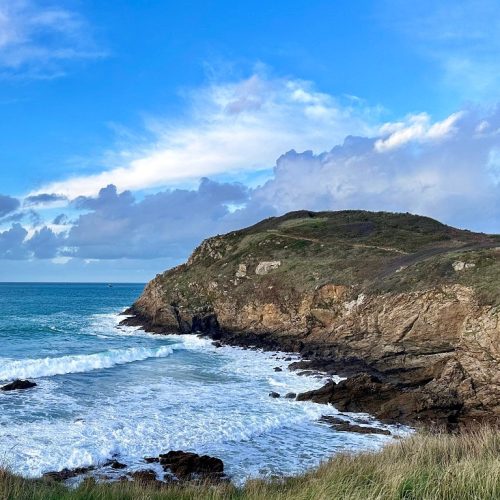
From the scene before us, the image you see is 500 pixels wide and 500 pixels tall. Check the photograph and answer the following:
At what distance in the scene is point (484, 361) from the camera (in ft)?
85.1

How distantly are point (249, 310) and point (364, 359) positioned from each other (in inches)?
763

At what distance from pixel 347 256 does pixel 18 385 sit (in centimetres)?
3572

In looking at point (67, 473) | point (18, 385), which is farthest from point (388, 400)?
point (18, 385)

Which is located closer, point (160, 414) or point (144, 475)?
point (144, 475)

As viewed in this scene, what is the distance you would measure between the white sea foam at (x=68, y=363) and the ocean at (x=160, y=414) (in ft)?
0.25

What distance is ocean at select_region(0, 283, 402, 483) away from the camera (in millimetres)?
17594

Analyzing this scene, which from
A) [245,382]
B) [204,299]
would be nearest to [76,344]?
[204,299]

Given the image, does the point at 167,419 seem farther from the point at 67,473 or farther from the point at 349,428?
the point at 349,428

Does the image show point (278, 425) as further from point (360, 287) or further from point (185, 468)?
point (360, 287)

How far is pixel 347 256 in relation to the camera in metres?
53.8

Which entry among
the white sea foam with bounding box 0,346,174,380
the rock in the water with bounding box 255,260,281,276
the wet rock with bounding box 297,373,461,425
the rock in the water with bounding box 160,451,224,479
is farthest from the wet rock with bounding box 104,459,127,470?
the rock in the water with bounding box 255,260,281,276

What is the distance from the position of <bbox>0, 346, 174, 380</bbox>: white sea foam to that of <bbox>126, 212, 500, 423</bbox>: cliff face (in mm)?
12034

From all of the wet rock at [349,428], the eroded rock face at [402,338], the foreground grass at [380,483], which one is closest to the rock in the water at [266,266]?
the eroded rock face at [402,338]

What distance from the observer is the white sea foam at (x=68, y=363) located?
33.0m
